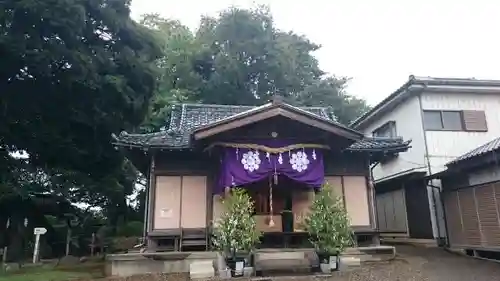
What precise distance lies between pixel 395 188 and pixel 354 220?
5.59 meters

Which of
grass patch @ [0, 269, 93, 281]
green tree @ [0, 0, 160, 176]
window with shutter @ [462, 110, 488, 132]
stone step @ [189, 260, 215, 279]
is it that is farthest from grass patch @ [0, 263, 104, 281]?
window with shutter @ [462, 110, 488, 132]

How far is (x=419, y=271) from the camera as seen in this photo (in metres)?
9.70

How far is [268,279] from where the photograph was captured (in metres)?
9.02

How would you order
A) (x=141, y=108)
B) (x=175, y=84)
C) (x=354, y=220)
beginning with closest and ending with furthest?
(x=354, y=220) < (x=141, y=108) < (x=175, y=84)

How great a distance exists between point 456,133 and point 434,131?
0.90 metres

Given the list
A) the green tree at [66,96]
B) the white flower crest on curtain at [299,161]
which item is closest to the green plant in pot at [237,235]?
the white flower crest on curtain at [299,161]

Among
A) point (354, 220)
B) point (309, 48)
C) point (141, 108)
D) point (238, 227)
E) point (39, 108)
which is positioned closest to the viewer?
point (238, 227)

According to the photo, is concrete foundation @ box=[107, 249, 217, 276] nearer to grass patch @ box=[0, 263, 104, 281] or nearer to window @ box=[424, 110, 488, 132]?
grass patch @ box=[0, 263, 104, 281]

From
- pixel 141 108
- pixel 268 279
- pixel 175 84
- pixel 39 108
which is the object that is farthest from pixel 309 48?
pixel 268 279

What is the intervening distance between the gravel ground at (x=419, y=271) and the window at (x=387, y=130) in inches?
275

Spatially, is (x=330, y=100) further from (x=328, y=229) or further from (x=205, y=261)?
(x=205, y=261)

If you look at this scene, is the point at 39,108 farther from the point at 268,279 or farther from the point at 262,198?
the point at 268,279

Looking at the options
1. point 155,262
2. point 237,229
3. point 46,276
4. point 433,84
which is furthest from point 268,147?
point 433,84

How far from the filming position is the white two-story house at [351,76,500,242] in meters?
14.6
